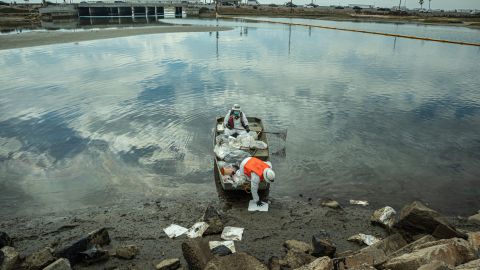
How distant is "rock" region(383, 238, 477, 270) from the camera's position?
6.71m

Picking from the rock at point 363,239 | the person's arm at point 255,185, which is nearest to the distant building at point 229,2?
the person's arm at point 255,185

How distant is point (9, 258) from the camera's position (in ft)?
28.1

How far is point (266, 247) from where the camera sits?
32.7 ft

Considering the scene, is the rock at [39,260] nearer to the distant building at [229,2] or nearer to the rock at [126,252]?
the rock at [126,252]

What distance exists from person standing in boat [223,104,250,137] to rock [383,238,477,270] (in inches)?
363

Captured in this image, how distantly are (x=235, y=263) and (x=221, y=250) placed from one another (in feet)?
5.80

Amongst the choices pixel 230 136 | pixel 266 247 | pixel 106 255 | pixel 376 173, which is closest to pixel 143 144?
pixel 230 136

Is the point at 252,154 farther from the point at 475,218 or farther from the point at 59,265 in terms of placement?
the point at 475,218

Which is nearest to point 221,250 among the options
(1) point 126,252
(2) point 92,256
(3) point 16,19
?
(1) point 126,252

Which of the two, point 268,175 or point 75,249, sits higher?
point 268,175

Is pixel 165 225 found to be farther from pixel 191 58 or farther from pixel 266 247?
pixel 191 58

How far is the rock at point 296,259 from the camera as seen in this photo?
343 inches

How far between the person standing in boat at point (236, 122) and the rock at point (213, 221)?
4958mm

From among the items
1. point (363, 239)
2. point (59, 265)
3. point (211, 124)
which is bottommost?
point (363, 239)
